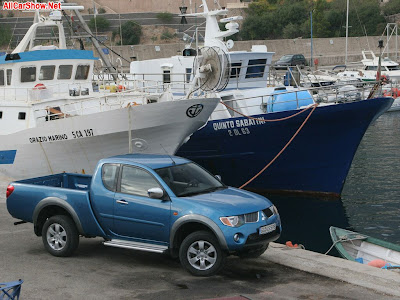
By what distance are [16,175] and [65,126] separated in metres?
2.63

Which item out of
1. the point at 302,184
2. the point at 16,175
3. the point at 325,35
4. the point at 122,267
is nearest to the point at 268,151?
the point at 302,184

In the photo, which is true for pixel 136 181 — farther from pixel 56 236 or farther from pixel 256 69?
pixel 256 69

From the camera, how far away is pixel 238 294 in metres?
9.28

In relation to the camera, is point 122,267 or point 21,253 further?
point 21,253

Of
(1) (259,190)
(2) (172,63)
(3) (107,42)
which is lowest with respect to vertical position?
(1) (259,190)

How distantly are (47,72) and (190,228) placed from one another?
13572 mm

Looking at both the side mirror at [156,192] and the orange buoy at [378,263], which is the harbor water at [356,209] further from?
the side mirror at [156,192]

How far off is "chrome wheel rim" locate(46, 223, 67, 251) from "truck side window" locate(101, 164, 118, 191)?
107cm

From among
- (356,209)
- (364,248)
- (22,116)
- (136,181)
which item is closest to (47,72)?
(22,116)

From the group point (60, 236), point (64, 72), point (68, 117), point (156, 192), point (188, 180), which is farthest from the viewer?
point (64, 72)

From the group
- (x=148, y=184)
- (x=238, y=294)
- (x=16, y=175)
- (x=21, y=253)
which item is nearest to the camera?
(x=238, y=294)

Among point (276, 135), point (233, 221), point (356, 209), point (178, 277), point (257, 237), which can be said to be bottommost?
point (356, 209)

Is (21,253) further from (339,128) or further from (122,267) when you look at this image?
(339,128)

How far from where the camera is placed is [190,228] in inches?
398
